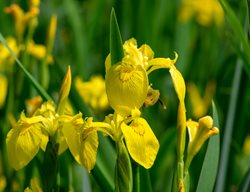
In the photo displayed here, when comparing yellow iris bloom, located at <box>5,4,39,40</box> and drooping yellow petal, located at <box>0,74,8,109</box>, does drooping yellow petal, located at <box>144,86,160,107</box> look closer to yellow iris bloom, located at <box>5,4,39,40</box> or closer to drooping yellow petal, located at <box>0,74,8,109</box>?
yellow iris bloom, located at <box>5,4,39,40</box>

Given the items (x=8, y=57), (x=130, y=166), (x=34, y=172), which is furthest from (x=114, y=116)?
(x=8, y=57)

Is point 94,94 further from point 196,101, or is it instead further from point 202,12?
point 202,12

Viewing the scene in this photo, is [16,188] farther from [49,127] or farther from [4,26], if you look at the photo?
[4,26]

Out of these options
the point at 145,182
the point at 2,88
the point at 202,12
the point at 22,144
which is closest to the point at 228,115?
the point at 145,182

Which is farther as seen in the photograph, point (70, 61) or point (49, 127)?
point (70, 61)

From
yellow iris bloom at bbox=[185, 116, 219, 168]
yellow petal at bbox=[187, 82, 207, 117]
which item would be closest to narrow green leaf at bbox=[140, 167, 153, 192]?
yellow iris bloom at bbox=[185, 116, 219, 168]

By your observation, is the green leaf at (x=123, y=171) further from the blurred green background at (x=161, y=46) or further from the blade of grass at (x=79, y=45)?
the blade of grass at (x=79, y=45)

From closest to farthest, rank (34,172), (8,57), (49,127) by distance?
1. (49,127)
2. (34,172)
3. (8,57)

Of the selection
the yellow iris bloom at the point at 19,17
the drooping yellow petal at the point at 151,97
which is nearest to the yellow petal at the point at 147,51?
the drooping yellow petal at the point at 151,97
